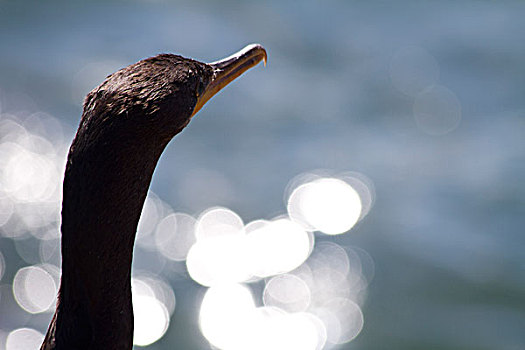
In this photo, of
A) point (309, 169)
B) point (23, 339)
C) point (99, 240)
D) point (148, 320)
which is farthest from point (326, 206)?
point (99, 240)

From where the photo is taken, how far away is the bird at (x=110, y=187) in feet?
7.50

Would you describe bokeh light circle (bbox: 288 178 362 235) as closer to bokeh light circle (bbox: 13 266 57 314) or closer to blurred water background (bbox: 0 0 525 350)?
blurred water background (bbox: 0 0 525 350)

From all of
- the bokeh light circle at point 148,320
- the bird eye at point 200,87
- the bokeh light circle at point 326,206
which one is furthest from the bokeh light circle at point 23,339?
the bird eye at point 200,87

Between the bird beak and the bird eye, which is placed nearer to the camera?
the bird eye

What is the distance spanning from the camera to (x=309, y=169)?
20.5 feet

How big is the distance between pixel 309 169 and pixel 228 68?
134 inches

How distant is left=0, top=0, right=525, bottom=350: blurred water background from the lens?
17.6 feet

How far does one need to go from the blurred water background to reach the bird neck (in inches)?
99.1

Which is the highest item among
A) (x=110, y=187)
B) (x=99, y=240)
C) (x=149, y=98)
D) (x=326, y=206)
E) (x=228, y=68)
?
(x=326, y=206)

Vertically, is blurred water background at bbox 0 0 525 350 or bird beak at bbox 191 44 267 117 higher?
blurred water background at bbox 0 0 525 350

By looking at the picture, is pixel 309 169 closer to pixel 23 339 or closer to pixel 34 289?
pixel 34 289

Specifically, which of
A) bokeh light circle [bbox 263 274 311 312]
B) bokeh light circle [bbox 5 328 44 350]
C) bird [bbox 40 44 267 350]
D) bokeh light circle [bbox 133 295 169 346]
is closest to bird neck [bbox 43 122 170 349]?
bird [bbox 40 44 267 350]

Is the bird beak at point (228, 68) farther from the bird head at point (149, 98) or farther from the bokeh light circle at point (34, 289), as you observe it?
the bokeh light circle at point (34, 289)

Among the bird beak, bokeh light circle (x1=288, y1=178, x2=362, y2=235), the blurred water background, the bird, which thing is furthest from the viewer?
bokeh light circle (x1=288, y1=178, x2=362, y2=235)
